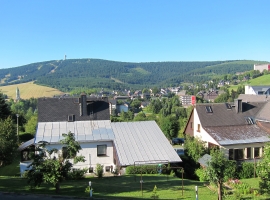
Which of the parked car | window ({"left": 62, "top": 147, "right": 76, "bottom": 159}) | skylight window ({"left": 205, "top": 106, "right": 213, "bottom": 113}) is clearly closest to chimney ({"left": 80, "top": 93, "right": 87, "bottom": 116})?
skylight window ({"left": 205, "top": 106, "right": 213, "bottom": 113})

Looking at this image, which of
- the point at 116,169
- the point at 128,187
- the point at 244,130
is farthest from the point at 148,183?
the point at 244,130

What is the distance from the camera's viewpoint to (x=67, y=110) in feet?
102

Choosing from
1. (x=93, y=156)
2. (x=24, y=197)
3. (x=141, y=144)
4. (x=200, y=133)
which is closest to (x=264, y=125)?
(x=200, y=133)

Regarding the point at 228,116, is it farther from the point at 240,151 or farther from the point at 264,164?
the point at 264,164

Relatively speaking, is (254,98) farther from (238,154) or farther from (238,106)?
(238,154)

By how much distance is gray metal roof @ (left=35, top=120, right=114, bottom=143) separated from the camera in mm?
27422

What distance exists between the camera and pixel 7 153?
24.3 meters

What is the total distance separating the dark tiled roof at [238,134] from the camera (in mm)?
29750

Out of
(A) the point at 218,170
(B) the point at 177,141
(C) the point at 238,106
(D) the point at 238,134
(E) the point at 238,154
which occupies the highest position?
(C) the point at 238,106

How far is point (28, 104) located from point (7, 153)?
12845cm

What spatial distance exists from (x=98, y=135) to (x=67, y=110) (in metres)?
5.34

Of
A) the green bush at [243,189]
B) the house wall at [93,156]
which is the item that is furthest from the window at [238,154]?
the house wall at [93,156]

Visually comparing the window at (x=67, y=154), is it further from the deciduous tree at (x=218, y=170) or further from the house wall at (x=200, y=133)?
the house wall at (x=200, y=133)

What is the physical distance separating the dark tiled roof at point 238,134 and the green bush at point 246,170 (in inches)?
116
